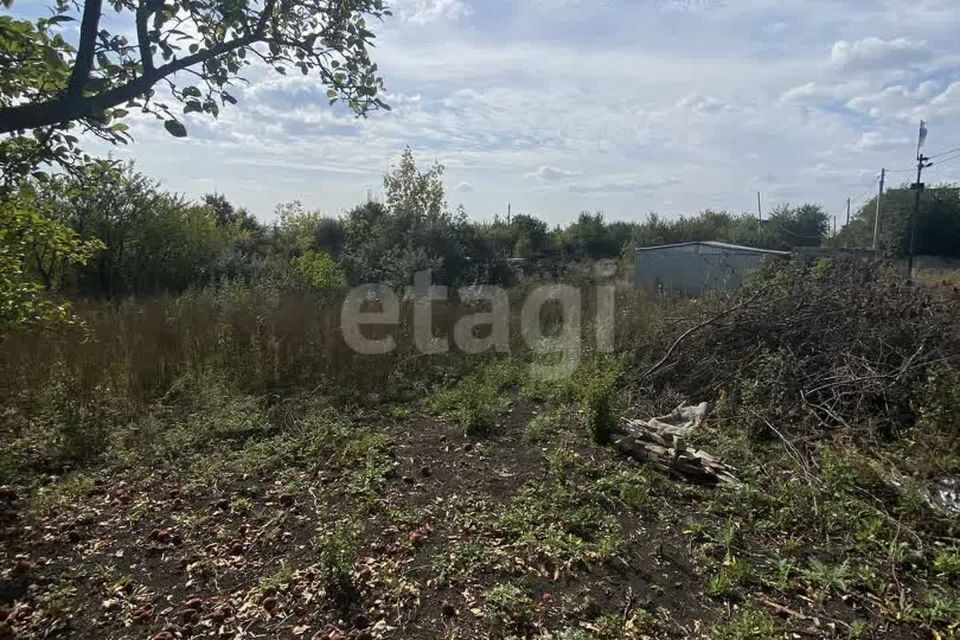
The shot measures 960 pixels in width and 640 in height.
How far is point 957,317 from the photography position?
5.25 metres

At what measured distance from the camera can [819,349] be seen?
5297mm

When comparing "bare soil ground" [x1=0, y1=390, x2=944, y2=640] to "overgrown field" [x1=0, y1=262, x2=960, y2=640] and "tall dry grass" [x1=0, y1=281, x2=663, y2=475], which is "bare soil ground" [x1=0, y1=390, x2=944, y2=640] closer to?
"overgrown field" [x1=0, y1=262, x2=960, y2=640]

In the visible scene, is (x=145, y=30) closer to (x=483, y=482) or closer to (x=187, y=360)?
(x=483, y=482)

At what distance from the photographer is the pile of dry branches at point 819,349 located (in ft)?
15.1

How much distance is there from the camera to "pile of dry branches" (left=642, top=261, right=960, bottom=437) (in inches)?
181

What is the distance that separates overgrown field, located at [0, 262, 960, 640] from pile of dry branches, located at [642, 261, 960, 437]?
1.1 inches

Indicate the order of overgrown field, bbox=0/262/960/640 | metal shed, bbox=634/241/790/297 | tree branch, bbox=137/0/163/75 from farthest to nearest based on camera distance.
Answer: metal shed, bbox=634/241/790/297, overgrown field, bbox=0/262/960/640, tree branch, bbox=137/0/163/75

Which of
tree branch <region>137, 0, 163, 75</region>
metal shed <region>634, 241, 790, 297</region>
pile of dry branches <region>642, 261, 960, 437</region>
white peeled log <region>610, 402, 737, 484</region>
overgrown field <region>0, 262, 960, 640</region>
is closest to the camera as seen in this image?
tree branch <region>137, 0, 163, 75</region>

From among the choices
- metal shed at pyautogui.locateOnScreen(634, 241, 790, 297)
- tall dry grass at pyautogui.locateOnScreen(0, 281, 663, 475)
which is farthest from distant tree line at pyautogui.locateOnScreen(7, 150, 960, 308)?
metal shed at pyautogui.locateOnScreen(634, 241, 790, 297)
